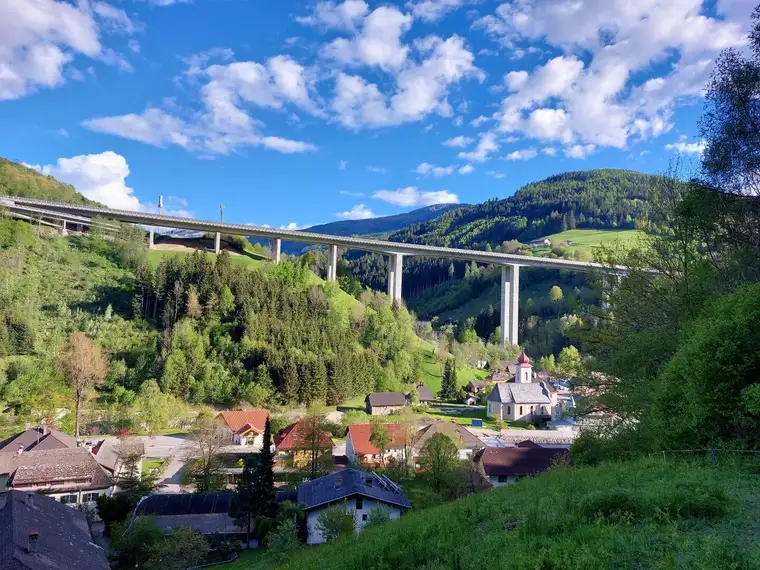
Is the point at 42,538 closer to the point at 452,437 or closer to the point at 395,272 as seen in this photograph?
the point at 452,437

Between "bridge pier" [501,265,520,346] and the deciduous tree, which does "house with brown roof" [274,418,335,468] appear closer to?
the deciduous tree

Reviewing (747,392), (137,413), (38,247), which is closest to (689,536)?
(747,392)

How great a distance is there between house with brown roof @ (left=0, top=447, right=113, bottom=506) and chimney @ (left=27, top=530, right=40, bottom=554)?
1151 centimetres

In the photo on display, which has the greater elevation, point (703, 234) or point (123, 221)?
point (123, 221)

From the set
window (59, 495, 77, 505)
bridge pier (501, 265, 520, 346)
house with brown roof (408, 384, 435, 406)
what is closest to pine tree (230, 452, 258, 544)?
window (59, 495, 77, 505)

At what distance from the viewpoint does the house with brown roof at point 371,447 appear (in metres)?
34.2

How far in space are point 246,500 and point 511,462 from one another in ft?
53.3

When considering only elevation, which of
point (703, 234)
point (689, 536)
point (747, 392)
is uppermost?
point (703, 234)

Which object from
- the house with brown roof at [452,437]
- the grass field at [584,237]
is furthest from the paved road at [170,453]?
the grass field at [584,237]

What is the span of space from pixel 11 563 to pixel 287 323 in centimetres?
4447

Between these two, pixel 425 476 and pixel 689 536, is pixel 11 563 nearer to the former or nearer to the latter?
pixel 689 536

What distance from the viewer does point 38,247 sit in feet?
200

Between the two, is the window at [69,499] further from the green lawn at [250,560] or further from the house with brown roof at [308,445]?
the house with brown roof at [308,445]

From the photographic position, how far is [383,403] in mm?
52500
